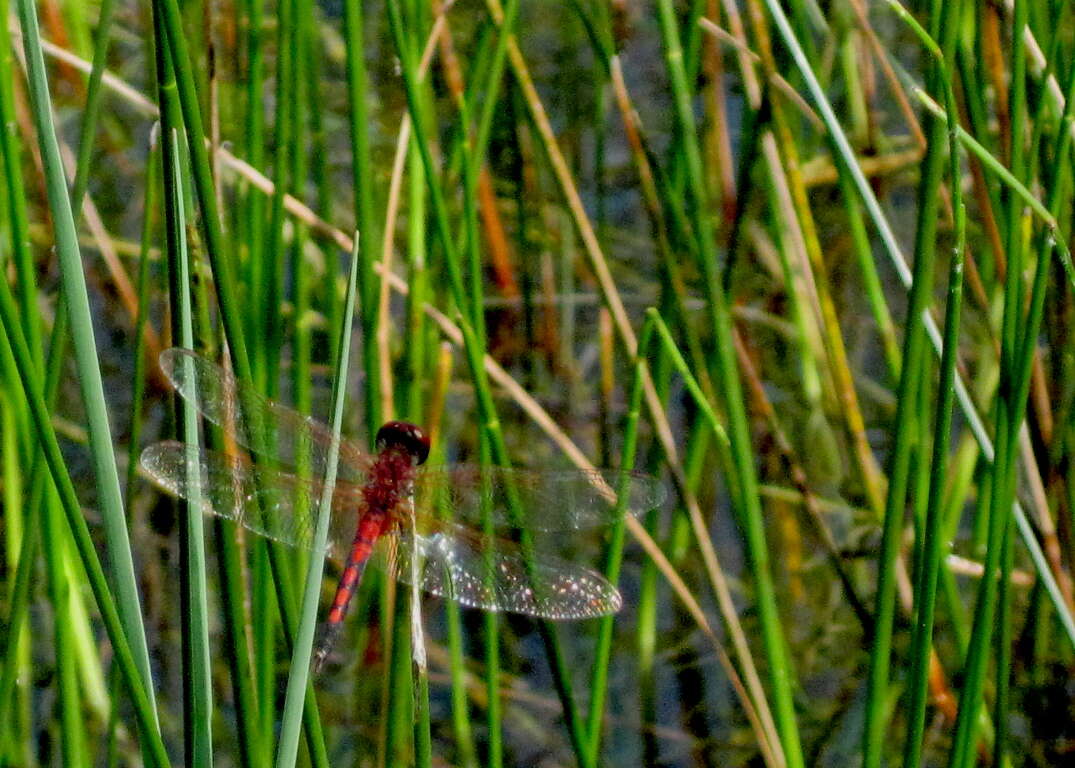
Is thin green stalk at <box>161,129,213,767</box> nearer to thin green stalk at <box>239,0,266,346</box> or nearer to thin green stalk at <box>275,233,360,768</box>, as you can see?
thin green stalk at <box>275,233,360,768</box>

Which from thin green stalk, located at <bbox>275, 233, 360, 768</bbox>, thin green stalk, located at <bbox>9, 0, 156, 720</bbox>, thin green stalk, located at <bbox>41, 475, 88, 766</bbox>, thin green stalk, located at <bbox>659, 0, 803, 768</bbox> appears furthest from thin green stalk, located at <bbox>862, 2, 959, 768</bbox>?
thin green stalk, located at <bbox>41, 475, 88, 766</bbox>

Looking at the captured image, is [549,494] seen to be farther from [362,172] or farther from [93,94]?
[93,94]

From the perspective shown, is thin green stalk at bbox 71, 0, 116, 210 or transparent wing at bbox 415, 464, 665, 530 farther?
transparent wing at bbox 415, 464, 665, 530

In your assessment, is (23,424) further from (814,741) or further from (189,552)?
(814,741)

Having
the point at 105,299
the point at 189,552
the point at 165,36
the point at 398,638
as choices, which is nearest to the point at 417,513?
the point at 398,638

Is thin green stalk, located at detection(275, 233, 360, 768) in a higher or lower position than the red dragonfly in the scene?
higher
